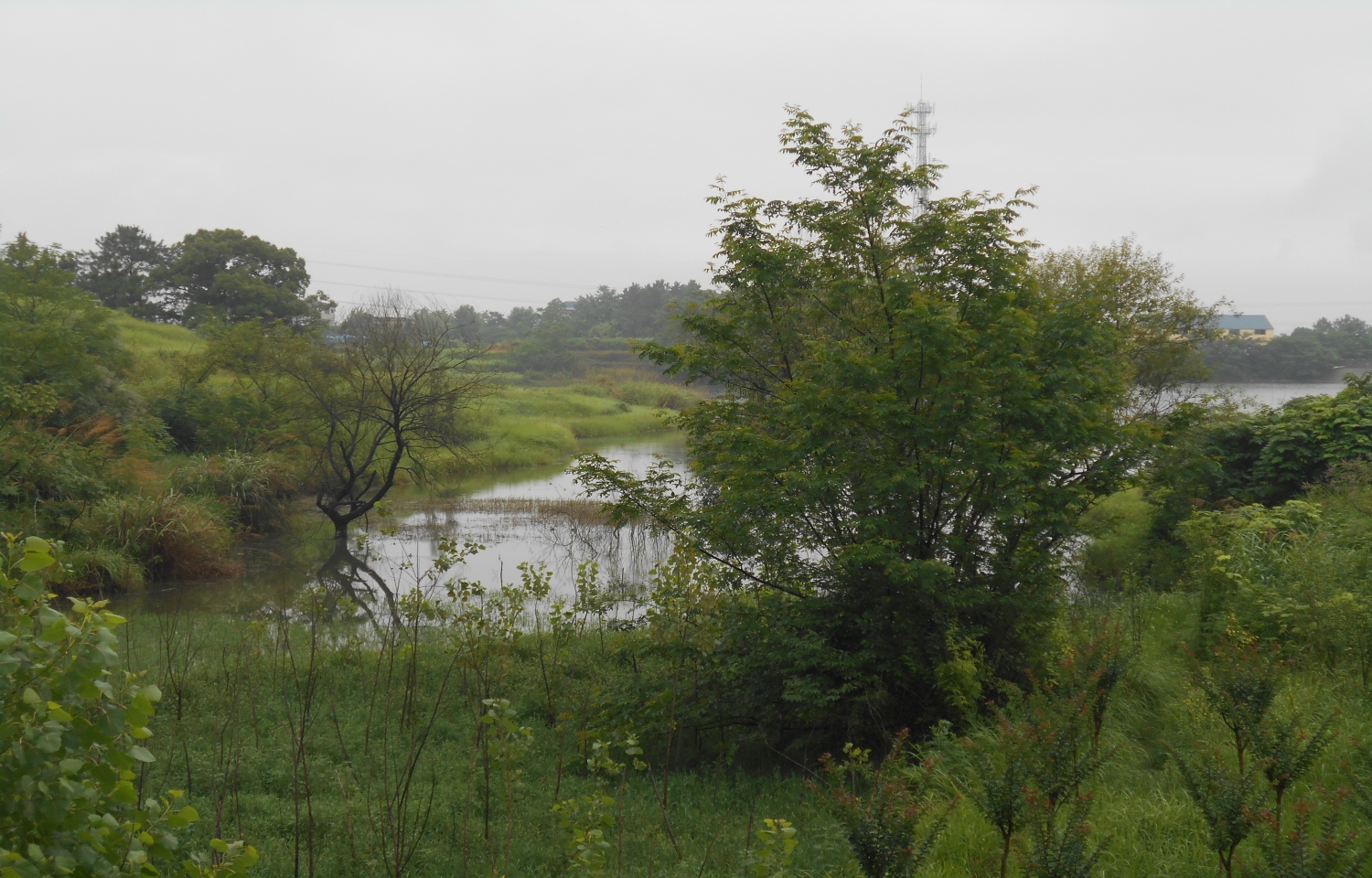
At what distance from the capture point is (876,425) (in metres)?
7.00

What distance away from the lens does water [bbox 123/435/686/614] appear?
1492 centimetres

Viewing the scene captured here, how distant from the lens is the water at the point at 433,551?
587 inches

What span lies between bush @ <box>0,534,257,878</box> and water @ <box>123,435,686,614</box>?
932 centimetres

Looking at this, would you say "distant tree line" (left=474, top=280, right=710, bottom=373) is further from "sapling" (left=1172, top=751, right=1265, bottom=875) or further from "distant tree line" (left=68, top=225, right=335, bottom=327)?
"sapling" (left=1172, top=751, right=1265, bottom=875)

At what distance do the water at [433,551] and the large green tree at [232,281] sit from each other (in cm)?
1775

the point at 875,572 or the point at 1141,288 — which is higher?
the point at 1141,288

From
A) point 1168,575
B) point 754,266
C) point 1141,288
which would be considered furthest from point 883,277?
point 1141,288

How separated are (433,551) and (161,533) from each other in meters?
4.95

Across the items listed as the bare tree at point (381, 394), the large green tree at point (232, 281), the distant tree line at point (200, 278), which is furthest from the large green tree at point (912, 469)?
the large green tree at point (232, 281)

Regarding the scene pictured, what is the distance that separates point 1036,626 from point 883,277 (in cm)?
340

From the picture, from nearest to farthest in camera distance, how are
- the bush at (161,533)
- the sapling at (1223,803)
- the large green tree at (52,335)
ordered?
the sapling at (1223,803), the bush at (161,533), the large green tree at (52,335)

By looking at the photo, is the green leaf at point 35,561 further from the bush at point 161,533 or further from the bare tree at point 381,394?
the bare tree at point 381,394

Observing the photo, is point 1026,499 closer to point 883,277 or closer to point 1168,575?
point 883,277

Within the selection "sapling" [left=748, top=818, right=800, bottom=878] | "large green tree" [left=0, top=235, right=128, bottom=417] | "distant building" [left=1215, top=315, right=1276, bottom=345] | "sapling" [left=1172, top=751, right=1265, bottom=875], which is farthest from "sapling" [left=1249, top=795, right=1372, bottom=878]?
"distant building" [left=1215, top=315, right=1276, bottom=345]
